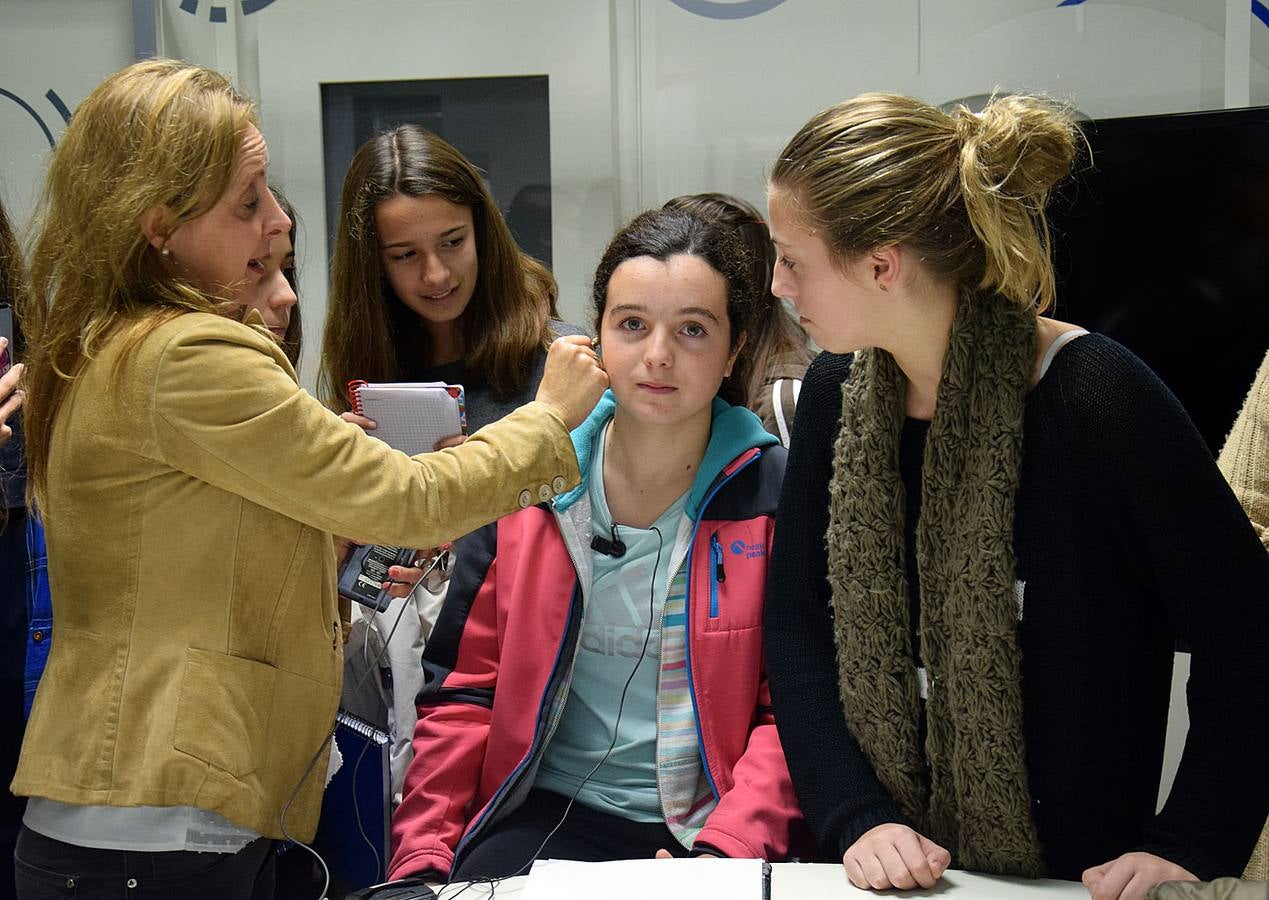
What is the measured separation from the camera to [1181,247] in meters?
2.70

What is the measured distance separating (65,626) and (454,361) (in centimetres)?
116

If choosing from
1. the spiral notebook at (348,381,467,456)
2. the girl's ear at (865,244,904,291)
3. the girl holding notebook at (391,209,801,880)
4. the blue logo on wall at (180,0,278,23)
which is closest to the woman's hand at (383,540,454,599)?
the girl holding notebook at (391,209,801,880)

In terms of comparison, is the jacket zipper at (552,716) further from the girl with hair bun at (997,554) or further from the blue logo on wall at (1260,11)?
the blue logo on wall at (1260,11)

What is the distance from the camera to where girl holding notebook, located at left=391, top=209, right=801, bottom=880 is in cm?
175

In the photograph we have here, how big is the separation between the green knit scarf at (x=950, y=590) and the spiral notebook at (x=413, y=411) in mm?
598

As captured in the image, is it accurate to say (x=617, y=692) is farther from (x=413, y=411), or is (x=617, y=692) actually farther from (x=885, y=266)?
(x=885, y=266)

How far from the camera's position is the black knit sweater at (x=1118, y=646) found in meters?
1.39

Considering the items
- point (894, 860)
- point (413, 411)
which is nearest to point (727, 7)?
point (413, 411)

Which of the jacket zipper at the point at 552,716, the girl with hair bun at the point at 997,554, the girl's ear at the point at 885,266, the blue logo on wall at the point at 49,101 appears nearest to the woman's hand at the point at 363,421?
the jacket zipper at the point at 552,716

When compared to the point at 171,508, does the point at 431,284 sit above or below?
above

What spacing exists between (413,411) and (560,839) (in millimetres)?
668

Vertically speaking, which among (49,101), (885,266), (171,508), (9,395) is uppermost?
(49,101)

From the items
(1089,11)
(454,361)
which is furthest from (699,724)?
(1089,11)

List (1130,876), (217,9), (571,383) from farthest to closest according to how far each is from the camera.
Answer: (217,9)
(571,383)
(1130,876)
